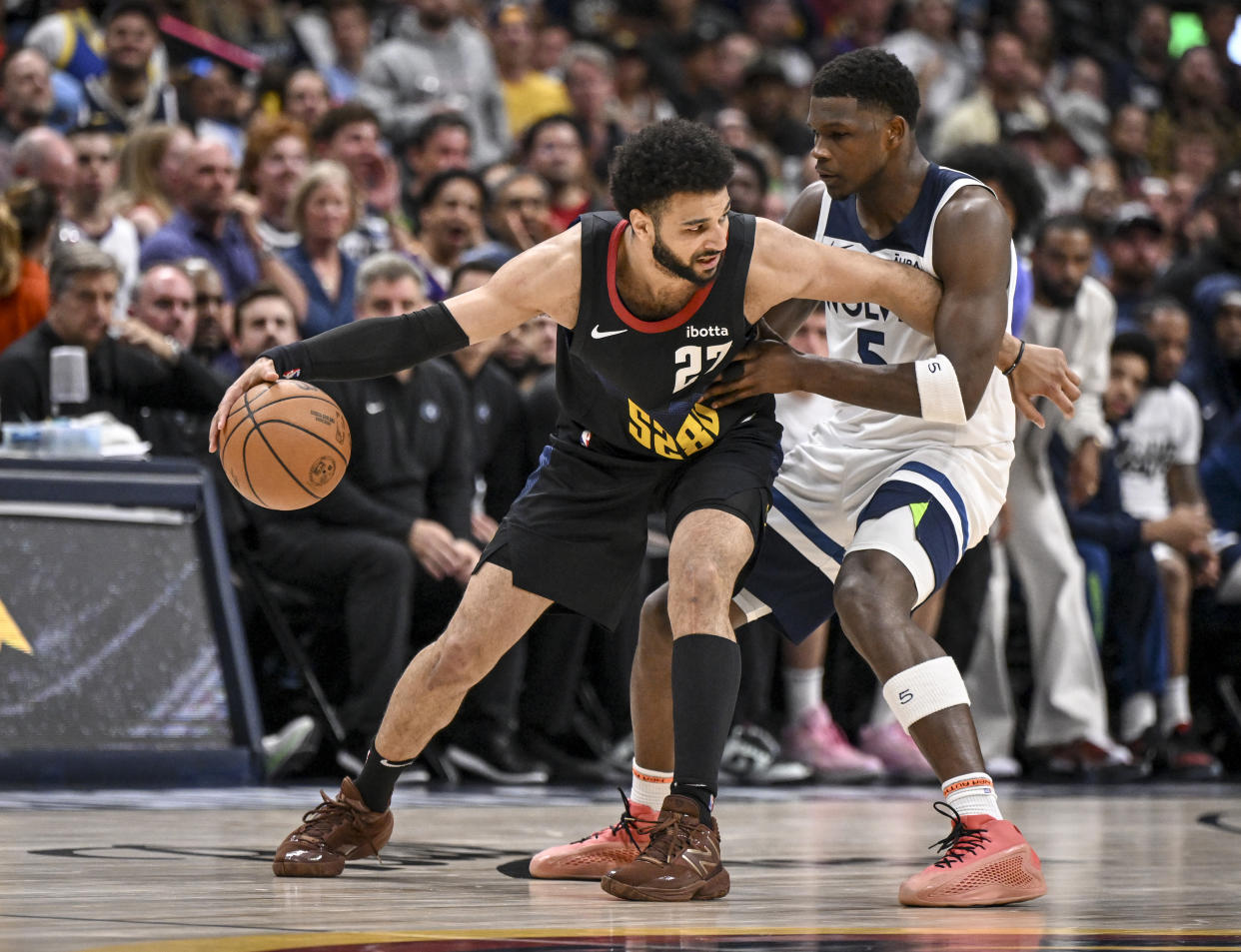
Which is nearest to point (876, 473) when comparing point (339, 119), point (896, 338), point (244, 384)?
point (896, 338)

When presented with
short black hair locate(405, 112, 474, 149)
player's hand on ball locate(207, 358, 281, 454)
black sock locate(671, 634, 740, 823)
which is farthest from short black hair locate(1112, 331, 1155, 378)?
player's hand on ball locate(207, 358, 281, 454)

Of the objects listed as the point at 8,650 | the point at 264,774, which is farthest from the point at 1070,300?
the point at 8,650

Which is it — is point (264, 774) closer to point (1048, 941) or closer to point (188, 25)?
point (1048, 941)

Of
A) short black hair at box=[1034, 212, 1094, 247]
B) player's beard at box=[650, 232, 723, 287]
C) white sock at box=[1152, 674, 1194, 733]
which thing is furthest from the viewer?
white sock at box=[1152, 674, 1194, 733]

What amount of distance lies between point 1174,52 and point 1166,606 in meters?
9.63

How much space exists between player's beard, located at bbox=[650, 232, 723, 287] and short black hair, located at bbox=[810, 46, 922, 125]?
633 millimetres

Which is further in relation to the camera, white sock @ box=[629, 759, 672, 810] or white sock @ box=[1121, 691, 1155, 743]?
white sock @ box=[1121, 691, 1155, 743]

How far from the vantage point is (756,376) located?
3.89 meters

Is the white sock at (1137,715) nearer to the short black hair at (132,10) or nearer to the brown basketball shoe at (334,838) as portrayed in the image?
the brown basketball shoe at (334,838)

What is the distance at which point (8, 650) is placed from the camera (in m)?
5.84

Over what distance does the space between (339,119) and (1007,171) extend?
11.4 feet

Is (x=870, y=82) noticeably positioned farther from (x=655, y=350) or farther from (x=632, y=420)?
(x=632, y=420)

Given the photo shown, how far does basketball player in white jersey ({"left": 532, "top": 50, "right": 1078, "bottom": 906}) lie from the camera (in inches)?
147

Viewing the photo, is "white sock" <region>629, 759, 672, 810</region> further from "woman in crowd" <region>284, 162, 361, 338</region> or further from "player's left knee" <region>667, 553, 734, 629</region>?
"woman in crowd" <region>284, 162, 361, 338</region>
